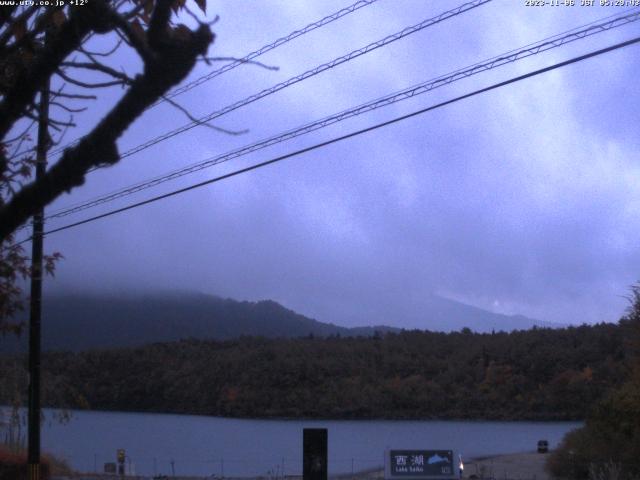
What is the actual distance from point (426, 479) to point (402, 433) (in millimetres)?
16294

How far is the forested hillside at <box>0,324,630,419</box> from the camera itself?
39.6m

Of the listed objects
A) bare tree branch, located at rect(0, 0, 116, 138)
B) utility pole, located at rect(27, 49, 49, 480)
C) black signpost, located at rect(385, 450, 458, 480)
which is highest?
bare tree branch, located at rect(0, 0, 116, 138)

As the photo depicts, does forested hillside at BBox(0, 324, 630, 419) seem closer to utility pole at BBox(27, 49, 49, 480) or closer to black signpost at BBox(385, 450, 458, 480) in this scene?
utility pole at BBox(27, 49, 49, 480)

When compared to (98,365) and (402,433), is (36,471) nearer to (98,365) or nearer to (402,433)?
(402,433)

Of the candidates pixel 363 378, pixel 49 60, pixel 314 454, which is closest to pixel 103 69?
pixel 49 60

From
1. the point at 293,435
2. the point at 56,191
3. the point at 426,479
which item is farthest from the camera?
the point at 293,435

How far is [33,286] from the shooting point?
1773 centimetres

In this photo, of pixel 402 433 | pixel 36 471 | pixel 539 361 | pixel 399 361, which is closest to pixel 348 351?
pixel 399 361

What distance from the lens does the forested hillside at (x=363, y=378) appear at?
1559 inches

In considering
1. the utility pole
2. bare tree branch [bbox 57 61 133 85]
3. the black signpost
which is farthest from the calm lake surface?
bare tree branch [bbox 57 61 133 85]

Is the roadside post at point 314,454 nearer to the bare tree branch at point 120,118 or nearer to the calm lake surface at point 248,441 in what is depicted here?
the calm lake surface at point 248,441

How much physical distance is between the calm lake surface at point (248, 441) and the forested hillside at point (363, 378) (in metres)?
2.04

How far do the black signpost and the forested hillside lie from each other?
22387 mm

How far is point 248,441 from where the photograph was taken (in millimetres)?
31188
